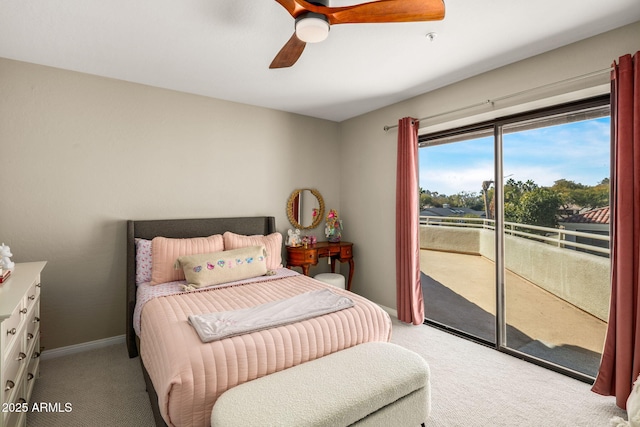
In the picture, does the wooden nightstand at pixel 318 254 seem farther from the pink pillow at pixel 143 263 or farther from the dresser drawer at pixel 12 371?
the dresser drawer at pixel 12 371

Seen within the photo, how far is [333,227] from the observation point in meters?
4.31

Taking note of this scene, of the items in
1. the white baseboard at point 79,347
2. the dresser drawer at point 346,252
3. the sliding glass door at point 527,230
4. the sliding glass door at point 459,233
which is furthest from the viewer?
the dresser drawer at point 346,252

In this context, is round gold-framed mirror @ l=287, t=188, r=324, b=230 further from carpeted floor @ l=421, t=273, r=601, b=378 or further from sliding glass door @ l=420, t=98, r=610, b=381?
carpeted floor @ l=421, t=273, r=601, b=378

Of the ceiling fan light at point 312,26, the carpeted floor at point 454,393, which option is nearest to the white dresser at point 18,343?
the carpeted floor at point 454,393

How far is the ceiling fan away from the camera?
148 cm

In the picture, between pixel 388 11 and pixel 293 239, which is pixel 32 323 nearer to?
pixel 293 239

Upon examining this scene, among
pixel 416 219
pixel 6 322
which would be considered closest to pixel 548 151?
pixel 416 219

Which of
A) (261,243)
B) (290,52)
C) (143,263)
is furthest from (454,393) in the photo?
(143,263)

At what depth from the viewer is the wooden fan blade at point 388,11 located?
1480 millimetres

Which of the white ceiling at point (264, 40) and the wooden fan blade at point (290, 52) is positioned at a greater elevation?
the white ceiling at point (264, 40)

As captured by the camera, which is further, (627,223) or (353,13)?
(627,223)

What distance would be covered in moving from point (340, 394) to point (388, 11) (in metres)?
1.88

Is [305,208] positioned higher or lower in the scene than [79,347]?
higher

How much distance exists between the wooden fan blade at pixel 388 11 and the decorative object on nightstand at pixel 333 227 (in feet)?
9.47
